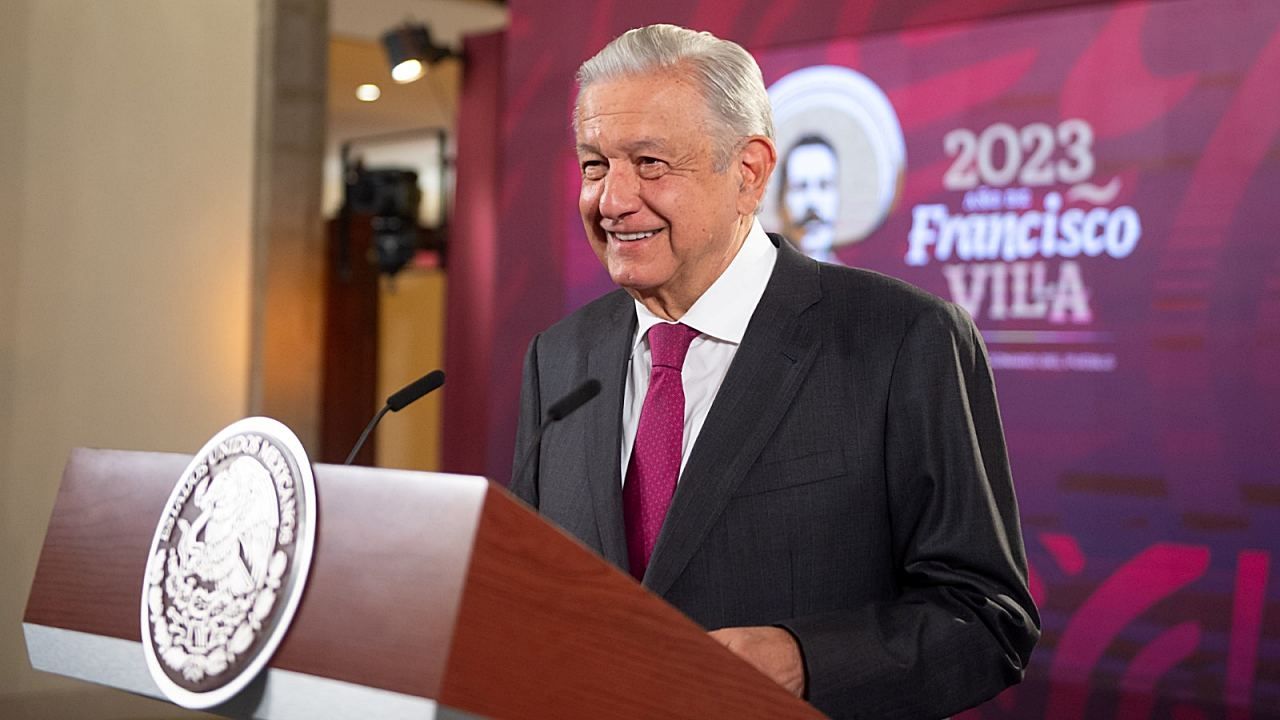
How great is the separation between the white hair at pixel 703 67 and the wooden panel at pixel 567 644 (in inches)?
28.9

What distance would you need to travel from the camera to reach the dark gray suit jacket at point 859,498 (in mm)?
1532

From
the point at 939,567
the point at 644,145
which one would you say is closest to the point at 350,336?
the point at 644,145

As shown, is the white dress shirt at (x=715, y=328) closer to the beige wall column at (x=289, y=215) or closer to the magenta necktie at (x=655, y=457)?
the magenta necktie at (x=655, y=457)

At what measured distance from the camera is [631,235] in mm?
1698

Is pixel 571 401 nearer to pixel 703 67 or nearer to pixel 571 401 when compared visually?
pixel 571 401

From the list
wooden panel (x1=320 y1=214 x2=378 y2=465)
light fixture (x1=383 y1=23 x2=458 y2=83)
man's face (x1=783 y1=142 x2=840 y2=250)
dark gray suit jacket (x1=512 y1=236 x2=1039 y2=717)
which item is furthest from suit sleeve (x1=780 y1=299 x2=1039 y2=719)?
wooden panel (x1=320 y1=214 x2=378 y2=465)

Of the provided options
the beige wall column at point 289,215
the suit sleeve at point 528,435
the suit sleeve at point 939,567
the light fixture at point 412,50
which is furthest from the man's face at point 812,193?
the suit sleeve at point 939,567

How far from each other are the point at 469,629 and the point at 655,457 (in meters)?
0.71

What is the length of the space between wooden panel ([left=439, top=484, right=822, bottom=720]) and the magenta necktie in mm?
496

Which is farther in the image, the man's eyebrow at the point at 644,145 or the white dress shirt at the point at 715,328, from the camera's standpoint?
the white dress shirt at the point at 715,328

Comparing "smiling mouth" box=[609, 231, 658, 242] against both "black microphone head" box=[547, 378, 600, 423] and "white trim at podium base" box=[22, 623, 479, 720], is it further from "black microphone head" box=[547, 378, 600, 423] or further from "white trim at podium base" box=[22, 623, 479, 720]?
"white trim at podium base" box=[22, 623, 479, 720]

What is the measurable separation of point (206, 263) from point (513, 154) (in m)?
1.37

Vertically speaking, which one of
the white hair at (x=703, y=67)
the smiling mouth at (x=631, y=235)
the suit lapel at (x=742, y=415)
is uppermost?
the white hair at (x=703, y=67)

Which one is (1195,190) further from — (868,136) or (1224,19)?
(868,136)
